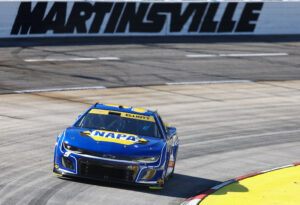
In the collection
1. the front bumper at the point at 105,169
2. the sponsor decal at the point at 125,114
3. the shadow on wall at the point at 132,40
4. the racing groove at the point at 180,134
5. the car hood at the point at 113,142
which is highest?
the sponsor decal at the point at 125,114

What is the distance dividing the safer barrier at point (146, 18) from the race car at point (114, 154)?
760 inches

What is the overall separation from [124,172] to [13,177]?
1.97m

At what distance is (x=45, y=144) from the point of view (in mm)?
13422

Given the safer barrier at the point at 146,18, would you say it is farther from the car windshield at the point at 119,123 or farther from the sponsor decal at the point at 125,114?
the car windshield at the point at 119,123

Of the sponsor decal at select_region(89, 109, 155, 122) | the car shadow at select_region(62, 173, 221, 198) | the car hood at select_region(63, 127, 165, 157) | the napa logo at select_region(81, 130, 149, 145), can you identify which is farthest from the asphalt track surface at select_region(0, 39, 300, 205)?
the sponsor decal at select_region(89, 109, 155, 122)

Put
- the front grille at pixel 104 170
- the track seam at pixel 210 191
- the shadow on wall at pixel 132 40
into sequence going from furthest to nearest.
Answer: the shadow on wall at pixel 132 40 < the track seam at pixel 210 191 < the front grille at pixel 104 170

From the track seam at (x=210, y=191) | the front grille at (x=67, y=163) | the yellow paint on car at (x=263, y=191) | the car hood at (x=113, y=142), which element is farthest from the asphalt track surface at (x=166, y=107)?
the car hood at (x=113, y=142)

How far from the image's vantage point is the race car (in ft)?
32.3

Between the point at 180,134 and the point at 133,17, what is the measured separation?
17.3 metres

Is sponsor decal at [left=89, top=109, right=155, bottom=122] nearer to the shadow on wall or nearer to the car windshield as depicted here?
the car windshield

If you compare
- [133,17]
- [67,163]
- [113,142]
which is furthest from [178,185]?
[133,17]

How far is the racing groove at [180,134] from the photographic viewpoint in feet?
32.7

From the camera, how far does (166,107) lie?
1916 centimetres

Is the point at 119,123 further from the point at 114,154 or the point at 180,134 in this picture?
the point at 180,134
